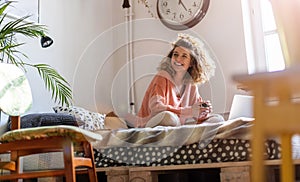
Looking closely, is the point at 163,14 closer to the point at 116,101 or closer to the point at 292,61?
the point at 116,101

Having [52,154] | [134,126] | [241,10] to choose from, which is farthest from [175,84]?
[241,10]

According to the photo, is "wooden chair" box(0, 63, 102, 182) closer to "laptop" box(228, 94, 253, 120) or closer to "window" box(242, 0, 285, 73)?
"laptop" box(228, 94, 253, 120)

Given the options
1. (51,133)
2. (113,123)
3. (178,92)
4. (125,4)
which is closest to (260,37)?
(178,92)

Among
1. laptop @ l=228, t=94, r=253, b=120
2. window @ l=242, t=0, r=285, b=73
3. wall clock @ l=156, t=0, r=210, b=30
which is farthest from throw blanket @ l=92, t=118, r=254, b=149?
wall clock @ l=156, t=0, r=210, b=30

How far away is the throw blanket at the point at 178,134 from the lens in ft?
6.69

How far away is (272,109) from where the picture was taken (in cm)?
73

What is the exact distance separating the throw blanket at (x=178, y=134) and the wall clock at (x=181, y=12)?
1612 millimetres

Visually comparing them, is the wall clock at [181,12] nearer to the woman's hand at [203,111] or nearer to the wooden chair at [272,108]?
the woman's hand at [203,111]

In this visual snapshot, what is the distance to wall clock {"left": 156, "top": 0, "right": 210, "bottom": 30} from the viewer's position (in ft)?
11.9

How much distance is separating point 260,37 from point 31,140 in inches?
89.2

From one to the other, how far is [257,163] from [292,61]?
22cm

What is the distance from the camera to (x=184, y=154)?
215 centimetres

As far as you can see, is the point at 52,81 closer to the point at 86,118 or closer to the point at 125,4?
the point at 86,118

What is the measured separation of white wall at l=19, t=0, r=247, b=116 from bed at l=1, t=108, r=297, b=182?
92cm
